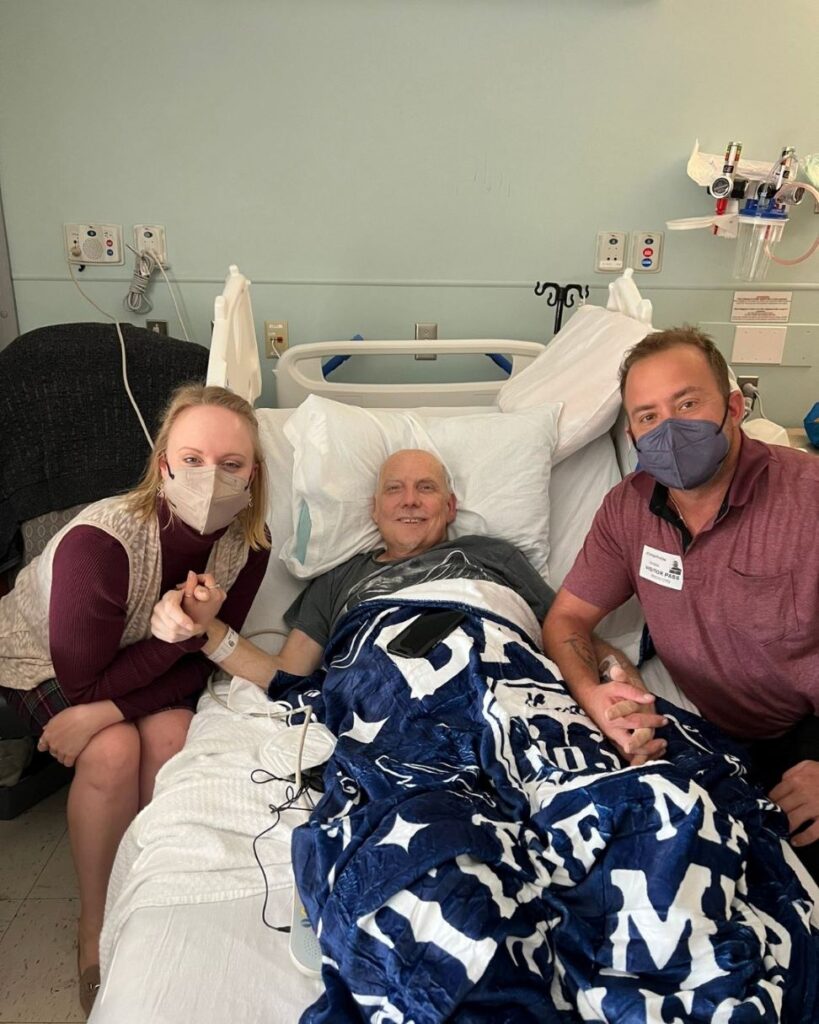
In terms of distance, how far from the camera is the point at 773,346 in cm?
283

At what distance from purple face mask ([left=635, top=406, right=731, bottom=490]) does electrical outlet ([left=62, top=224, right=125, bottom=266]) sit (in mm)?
1961

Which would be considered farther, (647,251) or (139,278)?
(647,251)

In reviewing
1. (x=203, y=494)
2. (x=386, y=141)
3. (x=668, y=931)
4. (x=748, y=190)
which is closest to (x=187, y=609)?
(x=203, y=494)

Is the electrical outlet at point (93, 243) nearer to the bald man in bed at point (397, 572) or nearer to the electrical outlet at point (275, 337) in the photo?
the electrical outlet at point (275, 337)

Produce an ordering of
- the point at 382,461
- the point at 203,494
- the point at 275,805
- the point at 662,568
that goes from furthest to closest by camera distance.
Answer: the point at 382,461
the point at 662,568
the point at 203,494
the point at 275,805

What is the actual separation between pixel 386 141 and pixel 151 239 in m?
0.84

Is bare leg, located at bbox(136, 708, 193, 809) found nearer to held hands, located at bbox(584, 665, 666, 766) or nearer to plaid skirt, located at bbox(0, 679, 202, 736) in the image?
plaid skirt, located at bbox(0, 679, 202, 736)

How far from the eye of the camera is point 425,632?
160 centimetres

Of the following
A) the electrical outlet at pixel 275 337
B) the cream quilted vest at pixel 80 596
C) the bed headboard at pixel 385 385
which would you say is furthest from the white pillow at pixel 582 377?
the cream quilted vest at pixel 80 596

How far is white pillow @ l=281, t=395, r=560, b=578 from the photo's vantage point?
2.04 meters

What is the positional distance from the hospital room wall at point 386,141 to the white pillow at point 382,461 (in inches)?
29.2

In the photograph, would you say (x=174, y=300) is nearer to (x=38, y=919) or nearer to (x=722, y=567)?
(x=38, y=919)

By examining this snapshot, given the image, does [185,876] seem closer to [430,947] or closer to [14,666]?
[430,947]

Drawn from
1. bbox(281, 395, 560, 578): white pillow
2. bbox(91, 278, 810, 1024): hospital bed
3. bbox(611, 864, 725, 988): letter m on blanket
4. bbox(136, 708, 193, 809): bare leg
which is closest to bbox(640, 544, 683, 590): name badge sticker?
bbox(91, 278, 810, 1024): hospital bed
